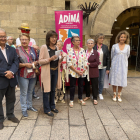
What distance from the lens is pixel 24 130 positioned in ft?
8.09

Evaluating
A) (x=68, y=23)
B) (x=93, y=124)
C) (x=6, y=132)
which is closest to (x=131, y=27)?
(x=68, y=23)

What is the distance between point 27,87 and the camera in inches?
113

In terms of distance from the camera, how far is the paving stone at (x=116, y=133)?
2.30m

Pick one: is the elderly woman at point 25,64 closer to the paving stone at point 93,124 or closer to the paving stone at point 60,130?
the paving stone at point 60,130

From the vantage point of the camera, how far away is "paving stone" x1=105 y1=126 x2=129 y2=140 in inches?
90.6

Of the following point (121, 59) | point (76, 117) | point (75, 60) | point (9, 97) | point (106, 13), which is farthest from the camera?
point (106, 13)

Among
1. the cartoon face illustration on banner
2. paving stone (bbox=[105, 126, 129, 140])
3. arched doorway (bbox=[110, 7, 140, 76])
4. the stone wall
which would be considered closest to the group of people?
paving stone (bbox=[105, 126, 129, 140])

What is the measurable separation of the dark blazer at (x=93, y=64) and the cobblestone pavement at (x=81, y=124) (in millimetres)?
867

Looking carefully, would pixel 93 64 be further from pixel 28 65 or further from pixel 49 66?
pixel 28 65

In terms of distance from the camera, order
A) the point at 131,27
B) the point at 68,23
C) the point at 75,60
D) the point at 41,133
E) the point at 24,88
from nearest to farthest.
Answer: the point at 41,133, the point at 24,88, the point at 75,60, the point at 68,23, the point at 131,27

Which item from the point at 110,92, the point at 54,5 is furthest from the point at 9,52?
the point at 54,5

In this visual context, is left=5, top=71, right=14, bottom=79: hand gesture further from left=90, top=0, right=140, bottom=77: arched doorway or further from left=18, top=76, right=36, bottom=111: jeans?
left=90, top=0, right=140, bottom=77: arched doorway

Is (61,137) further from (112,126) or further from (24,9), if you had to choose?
(24,9)

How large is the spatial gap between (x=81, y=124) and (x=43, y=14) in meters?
4.82
